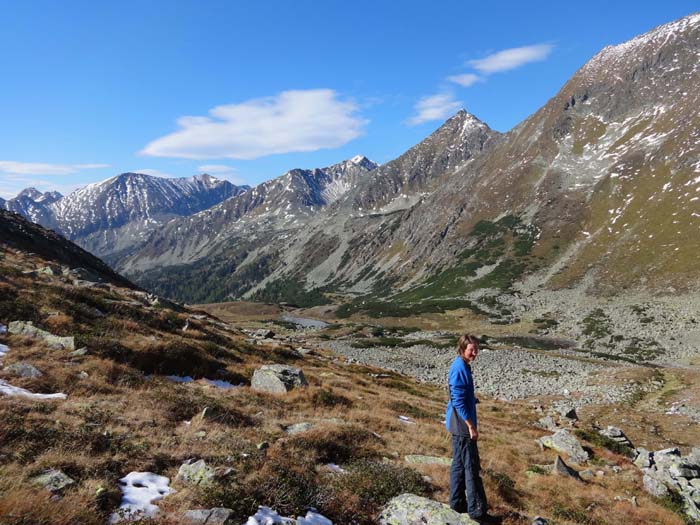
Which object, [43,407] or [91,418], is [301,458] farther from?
[43,407]

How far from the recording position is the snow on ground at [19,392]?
1187 centimetres

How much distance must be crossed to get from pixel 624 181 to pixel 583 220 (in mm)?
24002

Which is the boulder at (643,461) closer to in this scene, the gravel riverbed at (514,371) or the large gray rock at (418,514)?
the large gray rock at (418,514)

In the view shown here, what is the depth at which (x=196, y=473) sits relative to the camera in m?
9.05

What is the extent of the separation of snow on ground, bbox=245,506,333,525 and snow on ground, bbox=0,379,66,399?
8.41 meters

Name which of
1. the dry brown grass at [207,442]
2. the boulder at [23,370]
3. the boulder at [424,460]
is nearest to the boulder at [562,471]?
the dry brown grass at [207,442]

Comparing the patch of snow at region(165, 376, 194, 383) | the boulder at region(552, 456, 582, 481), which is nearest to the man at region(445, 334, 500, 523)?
the boulder at region(552, 456, 582, 481)

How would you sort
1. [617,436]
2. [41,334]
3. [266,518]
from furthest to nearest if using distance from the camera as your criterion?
[617,436] < [41,334] < [266,518]

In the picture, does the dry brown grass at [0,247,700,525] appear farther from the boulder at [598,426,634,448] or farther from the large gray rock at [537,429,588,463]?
the boulder at [598,426,634,448]

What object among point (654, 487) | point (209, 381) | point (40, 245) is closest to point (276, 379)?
point (209, 381)

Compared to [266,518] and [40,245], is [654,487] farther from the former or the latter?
[40,245]

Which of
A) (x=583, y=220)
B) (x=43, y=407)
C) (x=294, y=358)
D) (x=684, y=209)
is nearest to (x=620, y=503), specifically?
(x=43, y=407)

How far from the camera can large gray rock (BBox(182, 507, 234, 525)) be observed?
24.3ft

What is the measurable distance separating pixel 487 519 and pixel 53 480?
942cm
